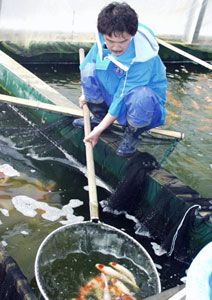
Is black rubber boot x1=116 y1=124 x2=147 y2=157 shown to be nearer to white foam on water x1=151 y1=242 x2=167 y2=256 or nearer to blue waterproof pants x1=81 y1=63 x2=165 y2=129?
blue waterproof pants x1=81 y1=63 x2=165 y2=129

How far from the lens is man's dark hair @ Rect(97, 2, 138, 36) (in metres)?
3.05

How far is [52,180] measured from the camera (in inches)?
170

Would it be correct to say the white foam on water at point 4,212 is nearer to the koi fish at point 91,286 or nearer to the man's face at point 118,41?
the koi fish at point 91,286

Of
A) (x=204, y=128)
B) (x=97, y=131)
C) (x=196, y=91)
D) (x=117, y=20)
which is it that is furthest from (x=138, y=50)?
(x=196, y=91)

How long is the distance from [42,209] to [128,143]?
1084 mm

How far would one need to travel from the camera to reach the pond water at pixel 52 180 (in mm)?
3439

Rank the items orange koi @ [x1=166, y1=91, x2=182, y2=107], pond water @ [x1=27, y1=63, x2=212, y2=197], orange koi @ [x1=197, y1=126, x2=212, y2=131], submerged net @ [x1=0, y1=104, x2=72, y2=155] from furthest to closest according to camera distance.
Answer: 1. orange koi @ [x1=166, y1=91, x2=182, y2=107]
2. orange koi @ [x1=197, y1=126, x2=212, y2=131]
3. pond water @ [x1=27, y1=63, x2=212, y2=197]
4. submerged net @ [x1=0, y1=104, x2=72, y2=155]

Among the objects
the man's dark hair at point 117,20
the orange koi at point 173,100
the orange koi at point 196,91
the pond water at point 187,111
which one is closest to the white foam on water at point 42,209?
the pond water at point 187,111

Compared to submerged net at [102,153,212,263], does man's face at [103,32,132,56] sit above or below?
above

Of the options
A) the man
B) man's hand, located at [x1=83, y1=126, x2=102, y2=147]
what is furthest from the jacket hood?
man's hand, located at [x1=83, y1=126, x2=102, y2=147]

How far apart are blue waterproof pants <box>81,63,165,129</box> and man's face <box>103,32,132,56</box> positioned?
0.41 metres

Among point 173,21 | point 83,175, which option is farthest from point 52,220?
point 173,21

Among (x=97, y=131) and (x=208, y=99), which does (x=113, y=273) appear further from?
(x=208, y=99)

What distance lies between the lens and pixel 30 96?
5.31m
